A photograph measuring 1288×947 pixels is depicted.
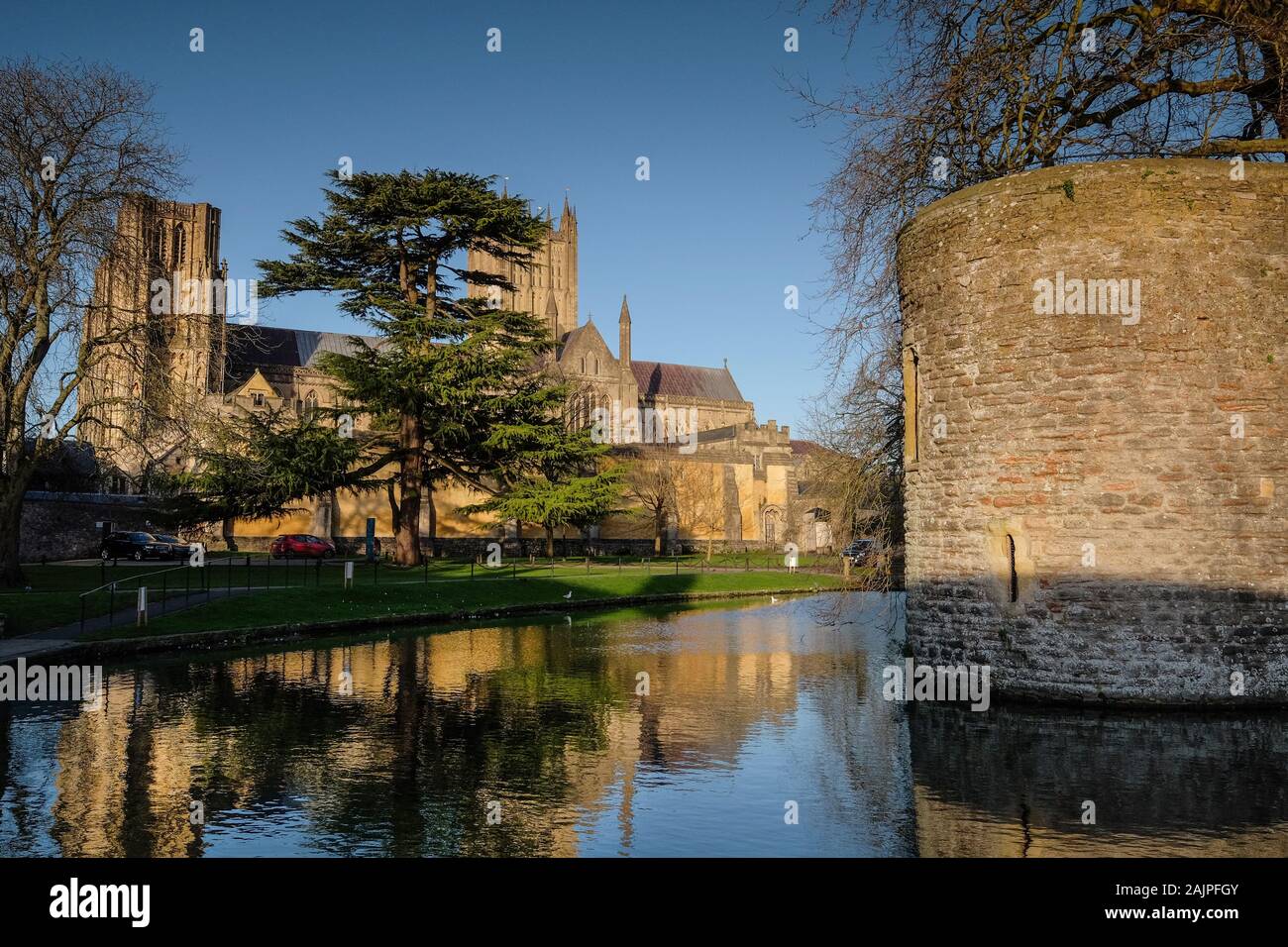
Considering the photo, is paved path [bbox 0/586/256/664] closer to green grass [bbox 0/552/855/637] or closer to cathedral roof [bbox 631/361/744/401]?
green grass [bbox 0/552/855/637]

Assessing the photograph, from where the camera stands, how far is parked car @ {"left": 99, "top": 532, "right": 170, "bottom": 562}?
4212cm

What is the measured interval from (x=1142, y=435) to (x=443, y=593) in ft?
68.3

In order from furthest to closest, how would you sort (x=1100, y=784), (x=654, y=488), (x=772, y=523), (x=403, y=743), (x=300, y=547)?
(x=772, y=523)
(x=654, y=488)
(x=300, y=547)
(x=403, y=743)
(x=1100, y=784)

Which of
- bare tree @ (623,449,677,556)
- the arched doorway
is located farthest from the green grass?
the arched doorway

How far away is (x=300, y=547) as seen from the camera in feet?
155

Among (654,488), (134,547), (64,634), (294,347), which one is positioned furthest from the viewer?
(294,347)

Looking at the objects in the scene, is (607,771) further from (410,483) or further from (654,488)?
(654,488)

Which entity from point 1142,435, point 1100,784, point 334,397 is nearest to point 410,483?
point 334,397

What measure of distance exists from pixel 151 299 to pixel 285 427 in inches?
399

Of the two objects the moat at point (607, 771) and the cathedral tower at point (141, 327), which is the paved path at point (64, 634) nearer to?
the moat at point (607, 771)

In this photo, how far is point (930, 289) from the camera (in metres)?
13.1

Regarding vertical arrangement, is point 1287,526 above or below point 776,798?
above
